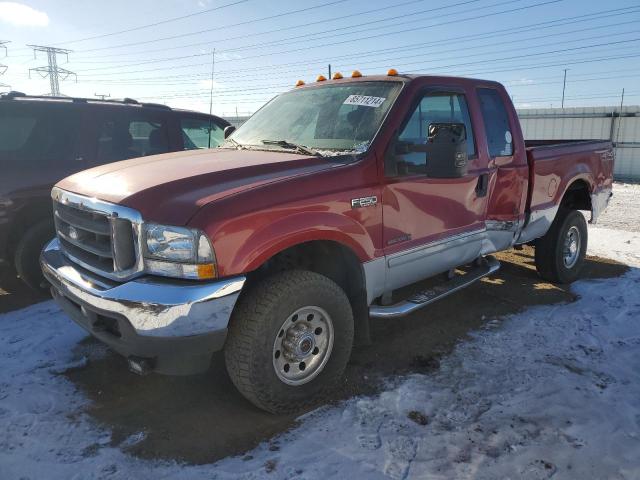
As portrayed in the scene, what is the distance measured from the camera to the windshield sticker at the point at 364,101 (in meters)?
3.64

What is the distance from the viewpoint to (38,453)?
2670 mm

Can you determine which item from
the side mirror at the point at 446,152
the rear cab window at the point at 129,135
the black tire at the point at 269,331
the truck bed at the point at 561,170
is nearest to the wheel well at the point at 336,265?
the black tire at the point at 269,331

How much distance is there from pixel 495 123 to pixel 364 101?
154cm

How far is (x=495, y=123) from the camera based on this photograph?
457cm

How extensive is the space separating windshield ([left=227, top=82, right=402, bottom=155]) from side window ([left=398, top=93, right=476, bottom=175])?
9.1 inches

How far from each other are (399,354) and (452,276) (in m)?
1.01

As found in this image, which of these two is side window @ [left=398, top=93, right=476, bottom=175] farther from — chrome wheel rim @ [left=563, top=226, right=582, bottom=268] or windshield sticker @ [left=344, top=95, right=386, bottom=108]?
chrome wheel rim @ [left=563, top=226, right=582, bottom=268]

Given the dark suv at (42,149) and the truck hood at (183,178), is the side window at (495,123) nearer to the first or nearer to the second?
the truck hood at (183,178)

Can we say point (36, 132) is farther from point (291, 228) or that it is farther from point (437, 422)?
point (437, 422)

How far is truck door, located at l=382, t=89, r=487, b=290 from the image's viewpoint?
3.45 meters

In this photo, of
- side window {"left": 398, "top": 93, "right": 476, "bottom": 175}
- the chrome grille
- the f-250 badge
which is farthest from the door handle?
the chrome grille

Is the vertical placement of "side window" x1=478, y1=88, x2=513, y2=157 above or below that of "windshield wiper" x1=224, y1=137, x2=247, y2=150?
above

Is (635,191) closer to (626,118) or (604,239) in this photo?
(626,118)

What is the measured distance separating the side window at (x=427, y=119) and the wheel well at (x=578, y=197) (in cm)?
222
